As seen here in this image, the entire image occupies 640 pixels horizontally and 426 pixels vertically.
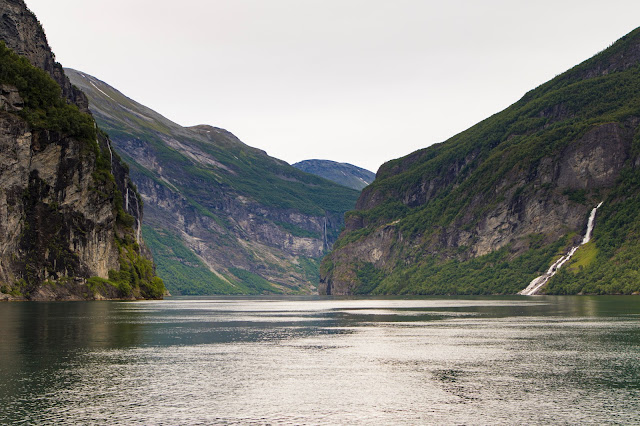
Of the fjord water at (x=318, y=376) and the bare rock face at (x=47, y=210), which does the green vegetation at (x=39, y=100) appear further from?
the fjord water at (x=318, y=376)

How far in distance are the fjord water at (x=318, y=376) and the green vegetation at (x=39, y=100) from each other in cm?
10149

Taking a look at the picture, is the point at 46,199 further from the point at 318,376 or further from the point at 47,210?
the point at 318,376

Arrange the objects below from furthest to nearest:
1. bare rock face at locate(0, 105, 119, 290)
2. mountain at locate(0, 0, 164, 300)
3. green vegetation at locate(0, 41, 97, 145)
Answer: green vegetation at locate(0, 41, 97, 145), mountain at locate(0, 0, 164, 300), bare rock face at locate(0, 105, 119, 290)

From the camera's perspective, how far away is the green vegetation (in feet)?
578

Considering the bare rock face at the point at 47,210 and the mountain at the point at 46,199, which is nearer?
the bare rock face at the point at 47,210

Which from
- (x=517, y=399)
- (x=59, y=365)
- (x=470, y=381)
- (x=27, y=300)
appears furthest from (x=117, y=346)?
(x=27, y=300)

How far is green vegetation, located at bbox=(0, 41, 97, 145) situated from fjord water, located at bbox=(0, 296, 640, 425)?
101m

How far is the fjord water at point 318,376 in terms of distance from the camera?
39969 mm

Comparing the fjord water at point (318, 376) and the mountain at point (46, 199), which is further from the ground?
the mountain at point (46, 199)

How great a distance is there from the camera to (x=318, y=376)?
53.2m

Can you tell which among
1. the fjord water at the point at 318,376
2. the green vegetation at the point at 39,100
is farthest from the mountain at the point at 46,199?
the fjord water at the point at 318,376

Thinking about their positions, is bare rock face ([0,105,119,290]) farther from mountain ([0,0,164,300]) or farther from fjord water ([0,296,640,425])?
fjord water ([0,296,640,425])

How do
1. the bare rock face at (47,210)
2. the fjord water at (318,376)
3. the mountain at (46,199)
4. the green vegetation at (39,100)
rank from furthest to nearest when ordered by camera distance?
the green vegetation at (39,100) < the mountain at (46,199) < the bare rock face at (47,210) < the fjord water at (318,376)

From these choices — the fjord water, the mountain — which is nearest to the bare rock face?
the mountain
